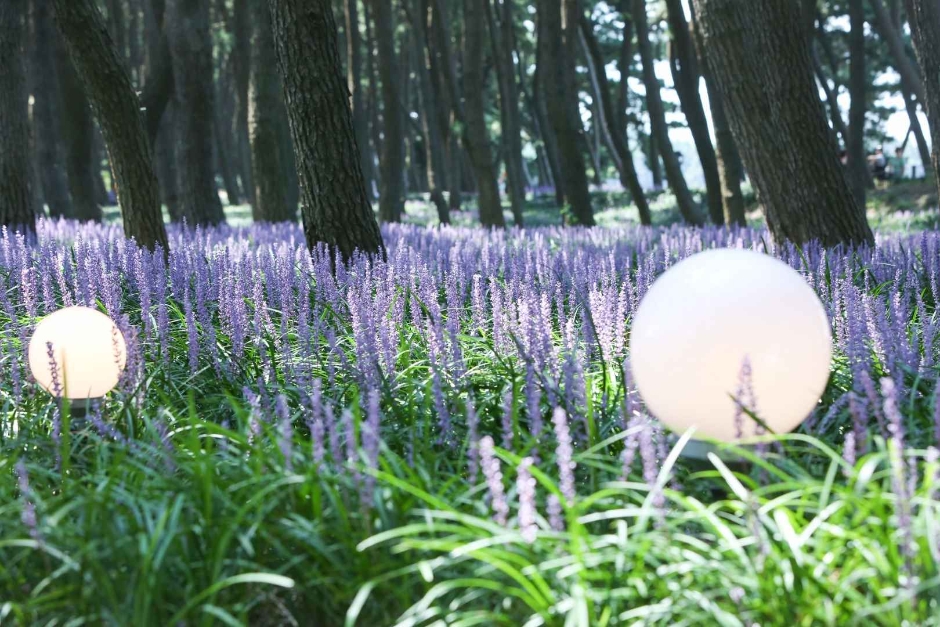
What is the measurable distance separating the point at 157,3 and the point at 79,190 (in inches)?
203

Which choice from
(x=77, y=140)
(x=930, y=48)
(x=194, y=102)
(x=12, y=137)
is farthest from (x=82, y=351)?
(x=77, y=140)

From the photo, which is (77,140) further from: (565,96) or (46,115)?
(565,96)

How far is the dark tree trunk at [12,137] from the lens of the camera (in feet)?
40.4

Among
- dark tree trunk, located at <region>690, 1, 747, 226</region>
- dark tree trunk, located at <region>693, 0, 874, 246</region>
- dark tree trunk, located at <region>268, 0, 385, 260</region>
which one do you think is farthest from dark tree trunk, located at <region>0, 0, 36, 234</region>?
dark tree trunk, located at <region>690, 1, 747, 226</region>

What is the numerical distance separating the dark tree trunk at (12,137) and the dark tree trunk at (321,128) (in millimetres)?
5397

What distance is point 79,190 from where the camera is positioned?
18.3 m

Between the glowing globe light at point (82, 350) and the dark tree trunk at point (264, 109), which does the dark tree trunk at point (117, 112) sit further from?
the dark tree trunk at point (264, 109)

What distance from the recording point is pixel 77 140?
59.6 feet

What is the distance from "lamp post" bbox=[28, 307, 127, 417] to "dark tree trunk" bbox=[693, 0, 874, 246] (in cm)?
550

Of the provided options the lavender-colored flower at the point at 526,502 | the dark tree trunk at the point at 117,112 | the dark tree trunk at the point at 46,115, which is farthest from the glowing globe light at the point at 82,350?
the dark tree trunk at the point at 46,115

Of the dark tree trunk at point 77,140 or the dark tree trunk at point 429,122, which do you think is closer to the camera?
the dark tree trunk at point 77,140

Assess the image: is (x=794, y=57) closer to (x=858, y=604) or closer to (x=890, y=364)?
(x=890, y=364)

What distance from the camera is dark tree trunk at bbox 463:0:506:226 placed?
16.7 meters

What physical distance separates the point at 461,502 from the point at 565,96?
14.0 meters
